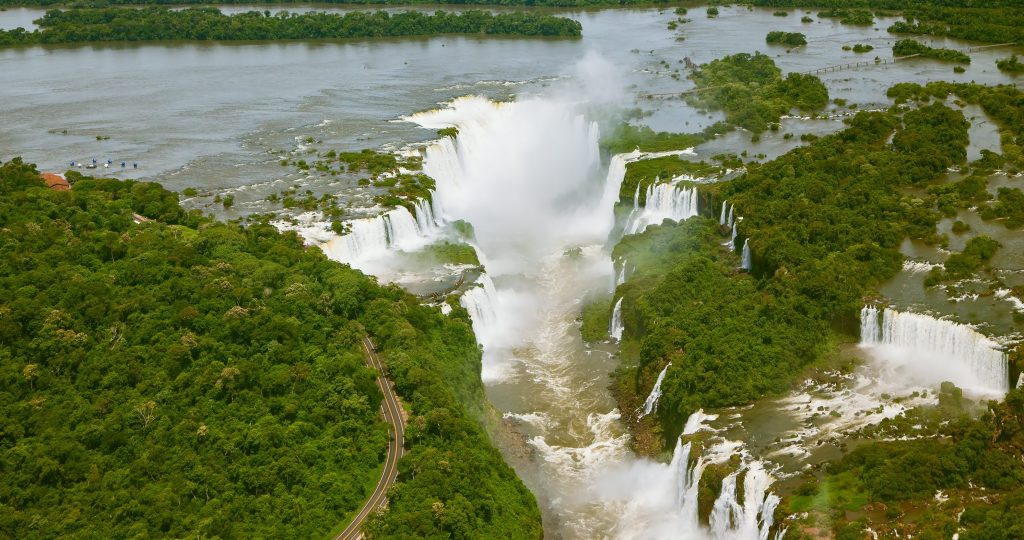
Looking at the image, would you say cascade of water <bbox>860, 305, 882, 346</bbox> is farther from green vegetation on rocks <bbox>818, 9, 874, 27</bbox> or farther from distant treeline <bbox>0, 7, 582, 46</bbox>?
distant treeline <bbox>0, 7, 582, 46</bbox>

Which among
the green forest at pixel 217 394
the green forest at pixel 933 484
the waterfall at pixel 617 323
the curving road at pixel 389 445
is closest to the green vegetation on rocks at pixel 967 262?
the green forest at pixel 933 484

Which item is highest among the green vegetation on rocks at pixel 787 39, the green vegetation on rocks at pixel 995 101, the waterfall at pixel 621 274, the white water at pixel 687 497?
the green vegetation on rocks at pixel 787 39

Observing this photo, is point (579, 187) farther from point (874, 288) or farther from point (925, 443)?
point (925, 443)

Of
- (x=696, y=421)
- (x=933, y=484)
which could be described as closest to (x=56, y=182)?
(x=696, y=421)

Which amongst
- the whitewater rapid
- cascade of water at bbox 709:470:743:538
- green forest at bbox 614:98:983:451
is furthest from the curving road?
cascade of water at bbox 709:470:743:538

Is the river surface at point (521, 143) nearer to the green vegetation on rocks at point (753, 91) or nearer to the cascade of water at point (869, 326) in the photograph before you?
the cascade of water at point (869, 326)

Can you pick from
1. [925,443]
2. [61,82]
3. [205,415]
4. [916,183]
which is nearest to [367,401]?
[205,415]

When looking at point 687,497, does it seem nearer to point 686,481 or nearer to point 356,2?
point 686,481
